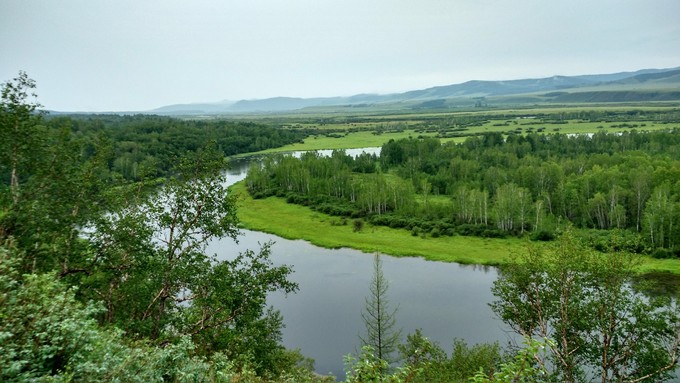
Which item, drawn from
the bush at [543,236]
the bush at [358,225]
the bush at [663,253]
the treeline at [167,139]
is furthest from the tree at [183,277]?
the treeline at [167,139]

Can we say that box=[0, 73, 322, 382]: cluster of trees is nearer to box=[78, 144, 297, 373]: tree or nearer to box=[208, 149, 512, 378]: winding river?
box=[78, 144, 297, 373]: tree

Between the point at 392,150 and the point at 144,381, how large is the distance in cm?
9256

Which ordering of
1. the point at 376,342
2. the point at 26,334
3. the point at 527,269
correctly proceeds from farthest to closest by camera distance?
the point at 376,342 < the point at 527,269 < the point at 26,334

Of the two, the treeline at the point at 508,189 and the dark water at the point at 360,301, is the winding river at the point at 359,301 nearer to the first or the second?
the dark water at the point at 360,301

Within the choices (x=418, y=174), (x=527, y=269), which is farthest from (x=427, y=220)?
(x=527, y=269)

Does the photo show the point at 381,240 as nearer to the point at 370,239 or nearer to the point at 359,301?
the point at 370,239

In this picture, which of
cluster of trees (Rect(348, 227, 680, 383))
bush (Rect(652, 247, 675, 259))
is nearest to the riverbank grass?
bush (Rect(652, 247, 675, 259))

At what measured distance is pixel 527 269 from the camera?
764 inches

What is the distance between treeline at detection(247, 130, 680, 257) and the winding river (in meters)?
9.57

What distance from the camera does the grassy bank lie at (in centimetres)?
4434

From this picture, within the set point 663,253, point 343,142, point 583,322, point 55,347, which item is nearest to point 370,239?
point 663,253

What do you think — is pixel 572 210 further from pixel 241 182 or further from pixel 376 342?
pixel 241 182

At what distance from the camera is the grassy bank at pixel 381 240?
145 ft

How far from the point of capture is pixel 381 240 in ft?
167
